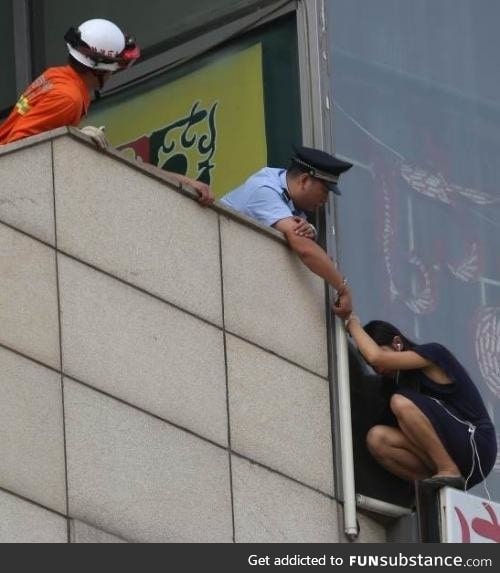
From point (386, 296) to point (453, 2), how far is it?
2313mm

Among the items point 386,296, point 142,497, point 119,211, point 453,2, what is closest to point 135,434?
point 142,497

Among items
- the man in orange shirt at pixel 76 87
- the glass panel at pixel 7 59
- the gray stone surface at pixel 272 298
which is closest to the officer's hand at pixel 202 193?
the man in orange shirt at pixel 76 87

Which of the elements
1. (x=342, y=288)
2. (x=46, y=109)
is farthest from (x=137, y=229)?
(x=342, y=288)

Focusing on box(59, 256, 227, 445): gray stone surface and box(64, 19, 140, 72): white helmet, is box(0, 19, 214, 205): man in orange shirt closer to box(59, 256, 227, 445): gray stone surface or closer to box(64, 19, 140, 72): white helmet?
box(64, 19, 140, 72): white helmet

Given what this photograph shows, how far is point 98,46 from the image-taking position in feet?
52.0

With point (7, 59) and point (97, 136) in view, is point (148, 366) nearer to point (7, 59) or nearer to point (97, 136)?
point (97, 136)

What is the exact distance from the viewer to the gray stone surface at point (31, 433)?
14.4 meters

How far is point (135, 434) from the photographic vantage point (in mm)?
15031

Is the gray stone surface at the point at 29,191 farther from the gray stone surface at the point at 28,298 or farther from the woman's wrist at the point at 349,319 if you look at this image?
the woman's wrist at the point at 349,319

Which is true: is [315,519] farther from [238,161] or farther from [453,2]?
[453,2]

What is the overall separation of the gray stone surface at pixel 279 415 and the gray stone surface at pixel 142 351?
0.13m

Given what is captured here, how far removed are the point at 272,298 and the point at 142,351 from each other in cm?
117

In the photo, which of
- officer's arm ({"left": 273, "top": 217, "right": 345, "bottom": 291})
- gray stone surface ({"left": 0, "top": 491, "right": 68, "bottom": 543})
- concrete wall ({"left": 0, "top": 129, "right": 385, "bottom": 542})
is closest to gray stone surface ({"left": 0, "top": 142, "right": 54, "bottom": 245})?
concrete wall ({"left": 0, "top": 129, "right": 385, "bottom": 542})

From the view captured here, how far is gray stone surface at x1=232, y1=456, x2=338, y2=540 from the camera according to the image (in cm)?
1547
